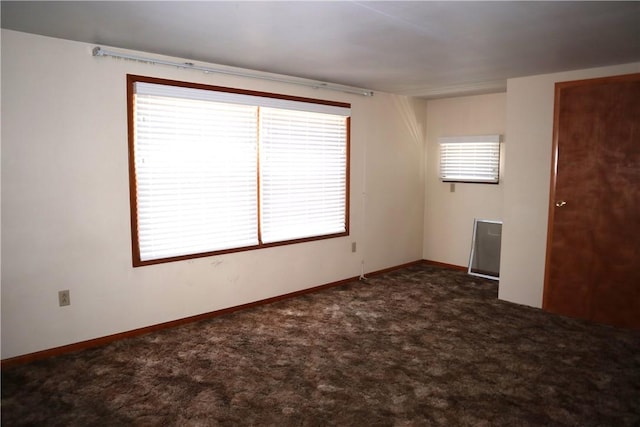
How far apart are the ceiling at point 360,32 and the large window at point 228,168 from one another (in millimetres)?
396

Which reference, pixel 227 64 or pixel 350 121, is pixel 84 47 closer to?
pixel 227 64

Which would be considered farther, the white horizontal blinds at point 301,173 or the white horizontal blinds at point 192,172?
the white horizontal blinds at point 301,173

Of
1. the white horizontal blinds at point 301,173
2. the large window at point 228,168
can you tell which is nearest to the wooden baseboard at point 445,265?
the white horizontal blinds at point 301,173

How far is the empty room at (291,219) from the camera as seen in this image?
2.70 metres

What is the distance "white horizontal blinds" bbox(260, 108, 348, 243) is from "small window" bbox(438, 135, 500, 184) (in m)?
1.71

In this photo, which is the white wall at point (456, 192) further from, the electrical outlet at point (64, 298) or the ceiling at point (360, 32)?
the electrical outlet at point (64, 298)

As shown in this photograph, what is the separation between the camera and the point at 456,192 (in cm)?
606

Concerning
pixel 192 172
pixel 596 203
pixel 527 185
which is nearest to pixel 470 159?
pixel 527 185

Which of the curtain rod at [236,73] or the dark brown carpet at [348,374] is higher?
the curtain rod at [236,73]

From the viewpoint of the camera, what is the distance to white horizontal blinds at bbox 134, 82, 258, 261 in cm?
366

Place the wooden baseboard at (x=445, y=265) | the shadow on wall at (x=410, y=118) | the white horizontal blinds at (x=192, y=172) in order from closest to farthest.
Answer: the white horizontal blinds at (x=192, y=172) < the shadow on wall at (x=410, y=118) < the wooden baseboard at (x=445, y=265)

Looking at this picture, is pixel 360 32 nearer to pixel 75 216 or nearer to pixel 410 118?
pixel 75 216

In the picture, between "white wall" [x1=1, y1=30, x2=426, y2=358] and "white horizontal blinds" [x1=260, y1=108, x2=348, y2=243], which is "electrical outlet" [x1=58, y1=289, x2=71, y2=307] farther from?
"white horizontal blinds" [x1=260, y1=108, x2=348, y2=243]

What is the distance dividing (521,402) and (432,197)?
12.8ft
